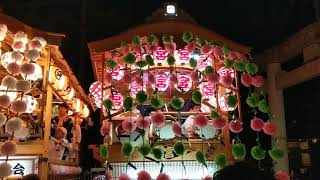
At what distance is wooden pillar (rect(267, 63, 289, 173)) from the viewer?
39.4 ft

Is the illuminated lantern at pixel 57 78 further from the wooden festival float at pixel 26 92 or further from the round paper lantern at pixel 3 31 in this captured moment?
the round paper lantern at pixel 3 31

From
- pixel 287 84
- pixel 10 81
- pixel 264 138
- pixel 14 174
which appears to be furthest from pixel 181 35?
pixel 264 138

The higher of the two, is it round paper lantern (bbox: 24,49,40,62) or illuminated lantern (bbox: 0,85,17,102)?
round paper lantern (bbox: 24,49,40,62)

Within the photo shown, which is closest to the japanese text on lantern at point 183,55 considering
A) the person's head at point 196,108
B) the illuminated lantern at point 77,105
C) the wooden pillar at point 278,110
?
the person's head at point 196,108

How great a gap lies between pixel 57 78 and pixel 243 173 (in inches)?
292

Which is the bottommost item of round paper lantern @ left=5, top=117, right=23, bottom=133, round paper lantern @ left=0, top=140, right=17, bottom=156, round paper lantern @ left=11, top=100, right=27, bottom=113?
round paper lantern @ left=0, top=140, right=17, bottom=156

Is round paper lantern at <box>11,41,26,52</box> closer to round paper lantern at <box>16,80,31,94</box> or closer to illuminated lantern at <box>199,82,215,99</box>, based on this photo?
round paper lantern at <box>16,80,31,94</box>

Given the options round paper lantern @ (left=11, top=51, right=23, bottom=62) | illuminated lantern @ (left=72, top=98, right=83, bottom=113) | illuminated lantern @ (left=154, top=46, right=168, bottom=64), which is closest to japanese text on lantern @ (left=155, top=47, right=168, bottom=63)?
illuminated lantern @ (left=154, top=46, right=168, bottom=64)

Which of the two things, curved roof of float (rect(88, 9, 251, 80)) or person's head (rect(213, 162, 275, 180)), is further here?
curved roof of float (rect(88, 9, 251, 80))

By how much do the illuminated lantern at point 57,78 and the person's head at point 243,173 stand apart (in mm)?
6811

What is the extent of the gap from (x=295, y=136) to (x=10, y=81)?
11297 millimetres

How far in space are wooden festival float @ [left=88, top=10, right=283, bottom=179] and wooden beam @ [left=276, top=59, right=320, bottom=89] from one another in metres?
3.65

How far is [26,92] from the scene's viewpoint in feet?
21.6

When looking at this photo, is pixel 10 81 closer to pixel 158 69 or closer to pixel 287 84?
pixel 158 69
